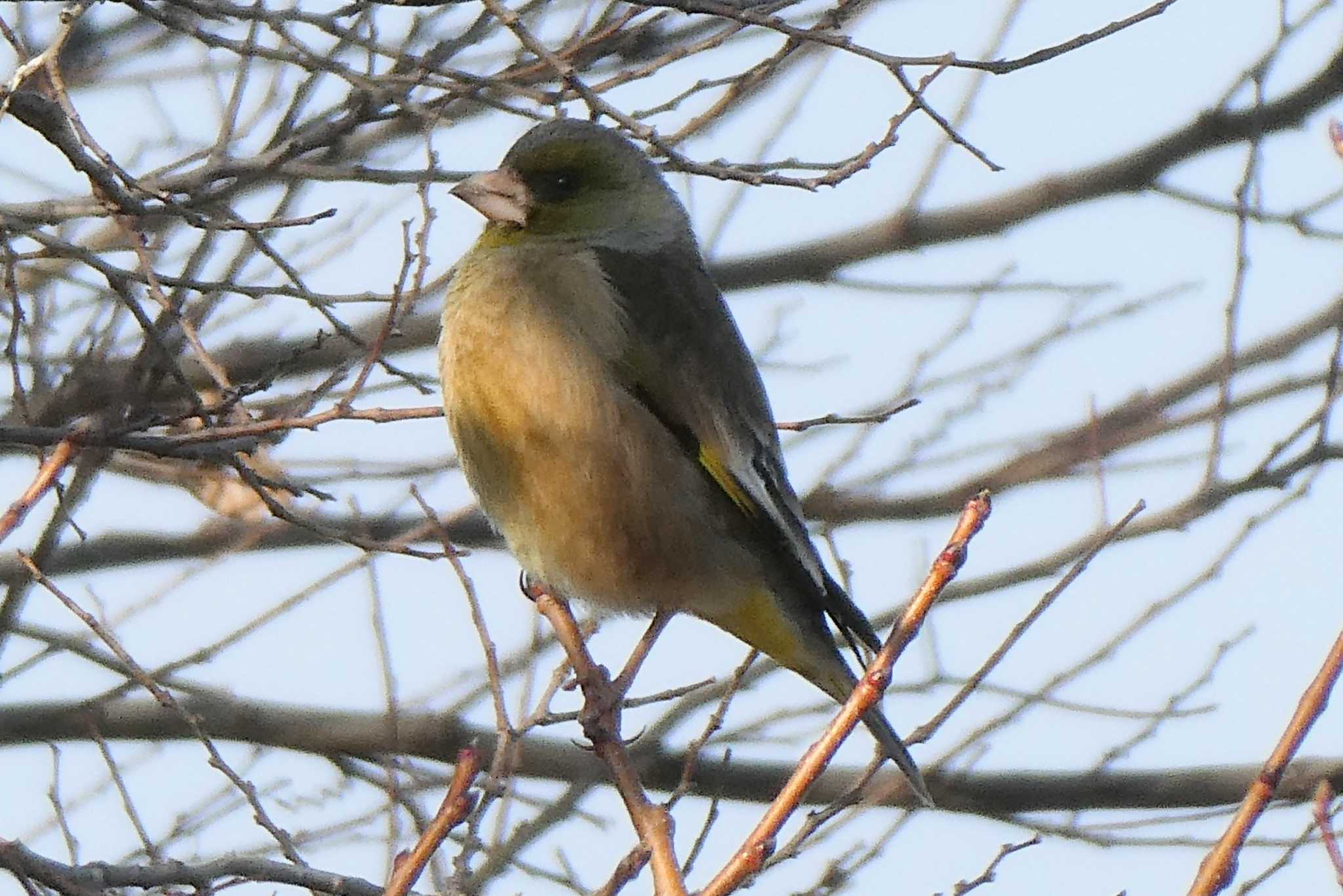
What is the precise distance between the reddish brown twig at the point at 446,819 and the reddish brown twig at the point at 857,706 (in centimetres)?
44

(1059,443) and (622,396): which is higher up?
(1059,443)

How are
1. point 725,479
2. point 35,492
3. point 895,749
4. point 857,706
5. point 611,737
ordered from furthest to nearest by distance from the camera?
point 725,479, point 895,749, point 611,737, point 35,492, point 857,706

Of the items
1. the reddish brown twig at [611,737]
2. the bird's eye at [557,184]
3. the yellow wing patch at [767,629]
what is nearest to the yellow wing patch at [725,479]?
the yellow wing patch at [767,629]

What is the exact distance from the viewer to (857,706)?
8.65ft

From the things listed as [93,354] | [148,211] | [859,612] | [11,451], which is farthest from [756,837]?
[11,451]

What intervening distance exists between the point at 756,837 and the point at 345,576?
3.57 meters

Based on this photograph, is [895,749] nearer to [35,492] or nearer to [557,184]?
[557,184]

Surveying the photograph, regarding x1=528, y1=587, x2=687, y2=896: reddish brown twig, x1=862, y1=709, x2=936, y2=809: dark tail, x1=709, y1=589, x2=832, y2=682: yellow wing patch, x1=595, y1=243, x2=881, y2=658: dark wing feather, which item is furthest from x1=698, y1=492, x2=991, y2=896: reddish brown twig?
x1=709, y1=589, x2=832, y2=682: yellow wing patch

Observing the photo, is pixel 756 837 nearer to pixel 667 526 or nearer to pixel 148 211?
pixel 148 211

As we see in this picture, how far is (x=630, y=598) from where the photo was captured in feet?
18.3

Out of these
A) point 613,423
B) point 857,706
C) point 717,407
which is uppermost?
point 717,407

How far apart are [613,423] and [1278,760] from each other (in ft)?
10.3

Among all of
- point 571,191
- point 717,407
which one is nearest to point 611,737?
point 717,407

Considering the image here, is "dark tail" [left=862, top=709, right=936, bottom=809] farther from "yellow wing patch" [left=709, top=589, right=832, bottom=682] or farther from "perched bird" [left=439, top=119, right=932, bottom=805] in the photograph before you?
"yellow wing patch" [left=709, top=589, right=832, bottom=682]
